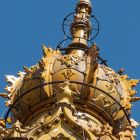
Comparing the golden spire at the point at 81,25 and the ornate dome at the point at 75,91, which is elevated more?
the golden spire at the point at 81,25

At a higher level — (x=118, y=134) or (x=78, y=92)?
(x=78, y=92)

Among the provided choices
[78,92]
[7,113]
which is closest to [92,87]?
[78,92]

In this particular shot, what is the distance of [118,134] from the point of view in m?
32.8

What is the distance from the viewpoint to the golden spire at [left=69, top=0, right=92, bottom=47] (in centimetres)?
3934

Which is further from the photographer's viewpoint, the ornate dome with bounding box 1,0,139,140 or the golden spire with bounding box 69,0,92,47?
the golden spire with bounding box 69,0,92,47

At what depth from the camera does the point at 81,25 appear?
40.2 metres

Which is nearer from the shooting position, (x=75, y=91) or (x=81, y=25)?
(x=75, y=91)

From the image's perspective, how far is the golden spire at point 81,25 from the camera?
3934cm

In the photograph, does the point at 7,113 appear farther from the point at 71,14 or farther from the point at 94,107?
the point at 71,14

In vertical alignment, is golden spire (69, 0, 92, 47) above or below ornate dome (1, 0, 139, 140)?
above

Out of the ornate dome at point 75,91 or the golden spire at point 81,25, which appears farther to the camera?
the golden spire at point 81,25

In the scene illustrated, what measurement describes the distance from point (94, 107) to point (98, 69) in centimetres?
160

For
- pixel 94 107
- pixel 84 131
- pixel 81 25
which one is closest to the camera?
pixel 84 131

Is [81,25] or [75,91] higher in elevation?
[81,25]
